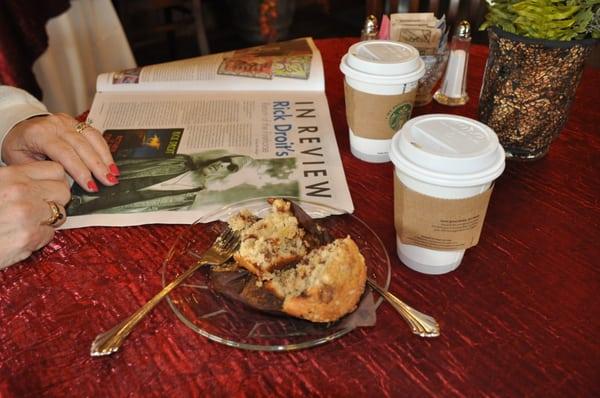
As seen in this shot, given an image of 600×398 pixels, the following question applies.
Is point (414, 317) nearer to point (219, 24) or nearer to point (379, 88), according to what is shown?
point (379, 88)

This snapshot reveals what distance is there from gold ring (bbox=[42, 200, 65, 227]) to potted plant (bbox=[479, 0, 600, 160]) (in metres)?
0.58

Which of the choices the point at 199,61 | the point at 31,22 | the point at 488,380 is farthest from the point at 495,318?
the point at 31,22

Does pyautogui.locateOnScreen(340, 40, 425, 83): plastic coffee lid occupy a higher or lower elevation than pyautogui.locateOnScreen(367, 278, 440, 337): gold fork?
higher

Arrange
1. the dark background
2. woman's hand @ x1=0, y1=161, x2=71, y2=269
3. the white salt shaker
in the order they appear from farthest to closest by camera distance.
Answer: the dark background → the white salt shaker → woman's hand @ x1=0, y1=161, x2=71, y2=269

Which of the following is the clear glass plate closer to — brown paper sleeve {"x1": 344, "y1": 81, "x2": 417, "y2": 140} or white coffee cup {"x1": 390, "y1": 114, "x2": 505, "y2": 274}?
white coffee cup {"x1": 390, "y1": 114, "x2": 505, "y2": 274}

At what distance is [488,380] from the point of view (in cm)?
44

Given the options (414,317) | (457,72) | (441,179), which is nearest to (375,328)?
(414,317)

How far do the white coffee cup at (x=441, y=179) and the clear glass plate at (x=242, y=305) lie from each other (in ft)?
0.16

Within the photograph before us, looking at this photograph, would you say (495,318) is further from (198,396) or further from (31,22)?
(31,22)

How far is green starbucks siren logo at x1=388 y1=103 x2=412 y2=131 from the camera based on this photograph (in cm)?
70

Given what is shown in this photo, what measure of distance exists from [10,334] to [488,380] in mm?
439

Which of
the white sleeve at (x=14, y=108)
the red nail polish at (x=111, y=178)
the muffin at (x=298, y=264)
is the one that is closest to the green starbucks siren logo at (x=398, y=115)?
the muffin at (x=298, y=264)

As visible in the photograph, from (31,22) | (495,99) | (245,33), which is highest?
(495,99)

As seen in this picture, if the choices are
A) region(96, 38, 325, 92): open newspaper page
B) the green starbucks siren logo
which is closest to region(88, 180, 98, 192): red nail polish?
region(96, 38, 325, 92): open newspaper page
